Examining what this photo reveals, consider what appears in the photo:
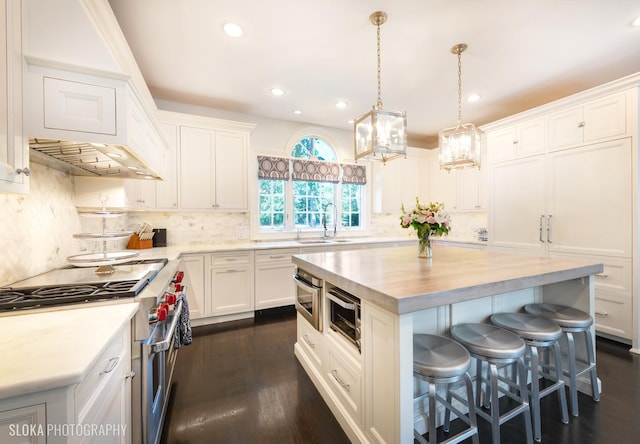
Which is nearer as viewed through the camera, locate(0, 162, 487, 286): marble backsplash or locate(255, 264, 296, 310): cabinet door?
locate(0, 162, 487, 286): marble backsplash

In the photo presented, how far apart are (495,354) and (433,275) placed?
49 cm

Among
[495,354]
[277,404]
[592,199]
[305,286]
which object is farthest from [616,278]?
[277,404]

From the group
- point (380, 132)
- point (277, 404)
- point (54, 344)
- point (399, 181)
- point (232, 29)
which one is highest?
point (232, 29)

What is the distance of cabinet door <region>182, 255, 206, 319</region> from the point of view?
3.07m

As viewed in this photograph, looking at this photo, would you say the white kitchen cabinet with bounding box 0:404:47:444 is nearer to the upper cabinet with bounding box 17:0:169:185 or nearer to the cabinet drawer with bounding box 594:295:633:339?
the upper cabinet with bounding box 17:0:169:185

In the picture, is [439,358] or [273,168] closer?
[439,358]

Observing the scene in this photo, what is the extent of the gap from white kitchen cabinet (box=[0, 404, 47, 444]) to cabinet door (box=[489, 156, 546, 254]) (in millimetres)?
4284

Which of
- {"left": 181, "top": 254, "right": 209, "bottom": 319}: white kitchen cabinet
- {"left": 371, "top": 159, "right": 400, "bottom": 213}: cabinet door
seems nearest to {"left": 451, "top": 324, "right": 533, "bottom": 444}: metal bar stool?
{"left": 181, "top": 254, "right": 209, "bottom": 319}: white kitchen cabinet

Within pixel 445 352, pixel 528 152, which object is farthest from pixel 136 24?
pixel 528 152

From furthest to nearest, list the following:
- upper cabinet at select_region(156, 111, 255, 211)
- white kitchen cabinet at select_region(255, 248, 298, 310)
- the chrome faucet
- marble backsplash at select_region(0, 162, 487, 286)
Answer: the chrome faucet, white kitchen cabinet at select_region(255, 248, 298, 310), upper cabinet at select_region(156, 111, 255, 211), marble backsplash at select_region(0, 162, 487, 286)

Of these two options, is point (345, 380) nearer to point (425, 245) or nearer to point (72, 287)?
point (425, 245)

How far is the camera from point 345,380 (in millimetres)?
1662

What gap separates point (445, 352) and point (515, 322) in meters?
0.72

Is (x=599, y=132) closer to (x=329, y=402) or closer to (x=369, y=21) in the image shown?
(x=369, y=21)
